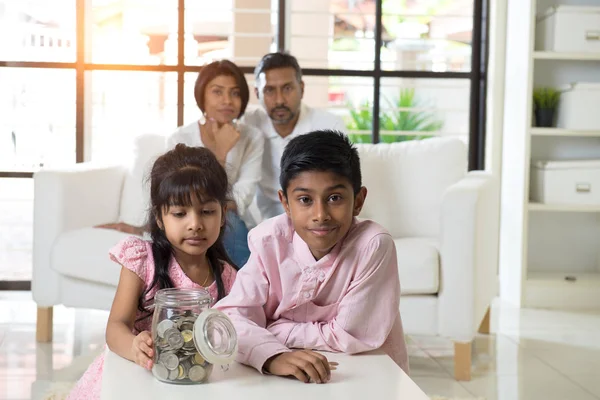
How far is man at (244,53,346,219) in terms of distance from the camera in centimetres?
324

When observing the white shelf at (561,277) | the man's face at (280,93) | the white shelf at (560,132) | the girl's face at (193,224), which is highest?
the man's face at (280,93)

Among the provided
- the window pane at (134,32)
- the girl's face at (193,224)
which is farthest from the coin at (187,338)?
the window pane at (134,32)

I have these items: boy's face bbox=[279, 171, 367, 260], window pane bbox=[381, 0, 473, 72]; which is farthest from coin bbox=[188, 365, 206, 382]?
window pane bbox=[381, 0, 473, 72]

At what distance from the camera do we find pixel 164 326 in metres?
1.26

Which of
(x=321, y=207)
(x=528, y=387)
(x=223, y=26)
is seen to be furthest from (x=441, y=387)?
(x=223, y=26)

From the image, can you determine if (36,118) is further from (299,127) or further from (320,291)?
(320,291)

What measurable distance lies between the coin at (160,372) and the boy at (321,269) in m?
0.19

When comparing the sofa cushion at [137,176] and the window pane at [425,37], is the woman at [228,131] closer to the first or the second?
the sofa cushion at [137,176]

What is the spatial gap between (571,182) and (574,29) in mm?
702

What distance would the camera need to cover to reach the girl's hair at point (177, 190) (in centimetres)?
174

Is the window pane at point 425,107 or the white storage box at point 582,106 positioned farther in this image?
the window pane at point 425,107

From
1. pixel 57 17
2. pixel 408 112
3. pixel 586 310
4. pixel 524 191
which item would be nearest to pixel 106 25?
pixel 57 17

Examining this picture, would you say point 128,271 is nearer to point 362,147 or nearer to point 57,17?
point 362,147

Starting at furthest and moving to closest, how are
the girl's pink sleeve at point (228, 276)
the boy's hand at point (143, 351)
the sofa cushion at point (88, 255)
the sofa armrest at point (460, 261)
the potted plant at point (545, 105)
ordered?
1. the potted plant at point (545, 105)
2. the sofa cushion at point (88, 255)
3. the sofa armrest at point (460, 261)
4. the girl's pink sleeve at point (228, 276)
5. the boy's hand at point (143, 351)
